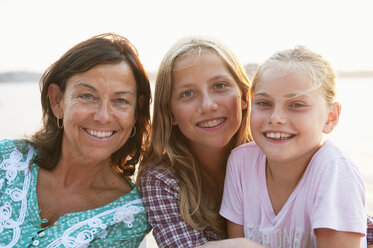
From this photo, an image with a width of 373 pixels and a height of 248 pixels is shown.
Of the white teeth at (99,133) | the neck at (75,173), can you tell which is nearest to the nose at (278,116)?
the white teeth at (99,133)

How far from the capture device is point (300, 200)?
6.72 ft

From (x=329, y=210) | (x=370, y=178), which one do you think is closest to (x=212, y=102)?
(x=329, y=210)

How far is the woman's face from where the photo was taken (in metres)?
2.27

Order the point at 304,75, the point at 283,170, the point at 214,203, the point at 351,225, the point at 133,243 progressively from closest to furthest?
the point at 351,225 < the point at 304,75 < the point at 283,170 < the point at 133,243 < the point at 214,203

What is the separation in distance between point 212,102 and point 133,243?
951mm

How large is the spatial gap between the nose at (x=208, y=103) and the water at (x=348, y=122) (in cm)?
104

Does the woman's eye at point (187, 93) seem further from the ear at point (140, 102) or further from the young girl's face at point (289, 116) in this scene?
the young girl's face at point (289, 116)

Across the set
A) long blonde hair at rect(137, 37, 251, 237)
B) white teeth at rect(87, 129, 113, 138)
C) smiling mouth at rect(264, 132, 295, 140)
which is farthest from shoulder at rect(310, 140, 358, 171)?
white teeth at rect(87, 129, 113, 138)

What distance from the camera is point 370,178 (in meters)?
4.60

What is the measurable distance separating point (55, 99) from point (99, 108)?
0.39 metres

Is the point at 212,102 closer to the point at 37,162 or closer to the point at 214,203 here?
the point at 214,203

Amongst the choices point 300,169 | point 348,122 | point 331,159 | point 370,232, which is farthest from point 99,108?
point 348,122

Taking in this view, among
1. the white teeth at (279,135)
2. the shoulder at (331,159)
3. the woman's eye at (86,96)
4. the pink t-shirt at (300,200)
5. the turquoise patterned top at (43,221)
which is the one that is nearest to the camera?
the pink t-shirt at (300,200)

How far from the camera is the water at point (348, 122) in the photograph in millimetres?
5180
